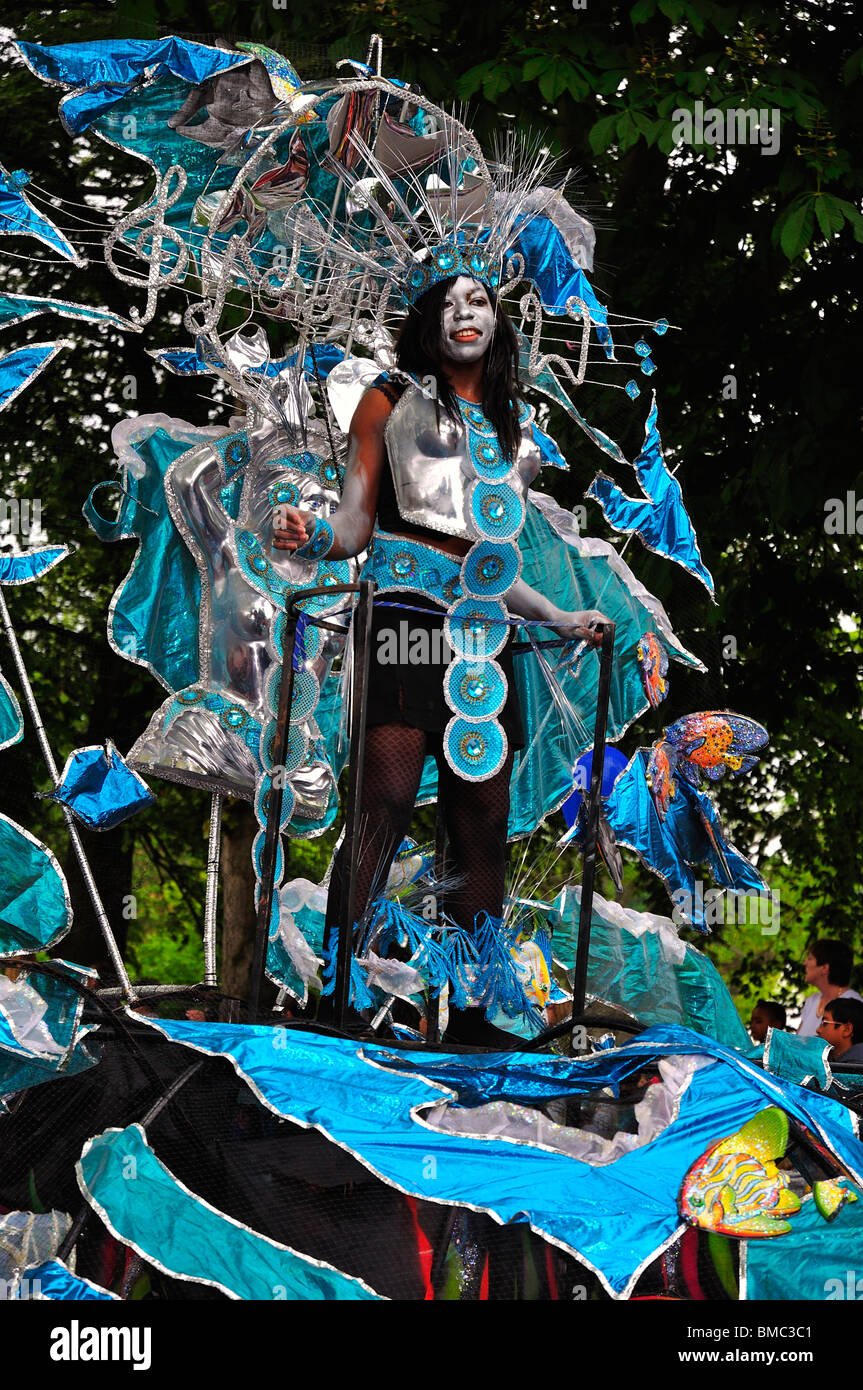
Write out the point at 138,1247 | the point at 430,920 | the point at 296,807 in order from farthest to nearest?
1. the point at 296,807
2. the point at 430,920
3. the point at 138,1247

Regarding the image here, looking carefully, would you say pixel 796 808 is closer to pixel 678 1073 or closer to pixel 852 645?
pixel 852 645

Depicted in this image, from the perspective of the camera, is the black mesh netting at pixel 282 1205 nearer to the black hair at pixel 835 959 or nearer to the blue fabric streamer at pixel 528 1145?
the blue fabric streamer at pixel 528 1145

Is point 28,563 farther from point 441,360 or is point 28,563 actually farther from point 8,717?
point 441,360

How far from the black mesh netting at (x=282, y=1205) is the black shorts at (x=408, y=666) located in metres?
0.93

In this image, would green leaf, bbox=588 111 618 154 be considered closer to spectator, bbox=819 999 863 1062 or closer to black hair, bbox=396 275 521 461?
black hair, bbox=396 275 521 461

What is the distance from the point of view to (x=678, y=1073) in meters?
2.80

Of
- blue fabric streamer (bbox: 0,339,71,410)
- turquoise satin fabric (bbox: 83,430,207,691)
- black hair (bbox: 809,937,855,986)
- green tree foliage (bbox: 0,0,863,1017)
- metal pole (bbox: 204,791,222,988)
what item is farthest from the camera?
black hair (bbox: 809,937,855,986)

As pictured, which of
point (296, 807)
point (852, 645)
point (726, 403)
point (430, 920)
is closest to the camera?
point (430, 920)

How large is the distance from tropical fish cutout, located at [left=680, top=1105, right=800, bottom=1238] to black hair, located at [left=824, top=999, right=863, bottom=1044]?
2400 mm

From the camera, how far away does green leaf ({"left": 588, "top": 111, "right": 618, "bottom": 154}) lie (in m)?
5.25

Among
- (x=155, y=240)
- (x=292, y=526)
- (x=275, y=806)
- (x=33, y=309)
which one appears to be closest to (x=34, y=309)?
(x=33, y=309)

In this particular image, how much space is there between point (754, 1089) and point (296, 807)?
6.53ft

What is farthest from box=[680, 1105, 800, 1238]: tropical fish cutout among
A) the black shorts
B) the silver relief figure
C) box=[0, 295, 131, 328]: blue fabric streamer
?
box=[0, 295, 131, 328]: blue fabric streamer

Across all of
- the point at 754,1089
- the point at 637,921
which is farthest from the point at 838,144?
the point at 754,1089
